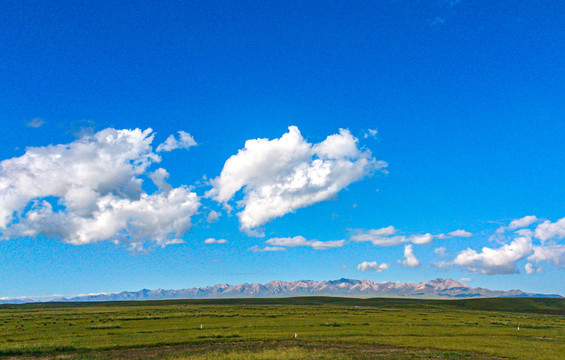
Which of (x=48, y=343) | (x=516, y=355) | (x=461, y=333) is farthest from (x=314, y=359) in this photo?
(x=461, y=333)

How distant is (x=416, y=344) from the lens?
3872 centimetres

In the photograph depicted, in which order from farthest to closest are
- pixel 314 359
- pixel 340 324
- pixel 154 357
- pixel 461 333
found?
1. pixel 340 324
2. pixel 461 333
3. pixel 154 357
4. pixel 314 359

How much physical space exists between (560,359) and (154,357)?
37.5 metres

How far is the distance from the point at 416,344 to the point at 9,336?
5201cm

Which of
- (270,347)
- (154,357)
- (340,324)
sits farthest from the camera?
(340,324)

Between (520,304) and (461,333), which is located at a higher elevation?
(461,333)

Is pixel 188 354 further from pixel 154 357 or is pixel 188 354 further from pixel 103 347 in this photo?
pixel 103 347

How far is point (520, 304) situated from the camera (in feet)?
625

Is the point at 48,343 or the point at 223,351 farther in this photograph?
the point at 48,343

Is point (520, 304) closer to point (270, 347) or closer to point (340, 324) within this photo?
point (340, 324)

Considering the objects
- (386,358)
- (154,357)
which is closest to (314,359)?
(386,358)

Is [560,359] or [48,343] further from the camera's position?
[48,343]

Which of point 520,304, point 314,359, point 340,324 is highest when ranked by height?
point 314,359

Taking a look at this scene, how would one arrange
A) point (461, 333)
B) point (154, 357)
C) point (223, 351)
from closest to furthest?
point (154, 357) → point (223, 351) → point (461, 333)
